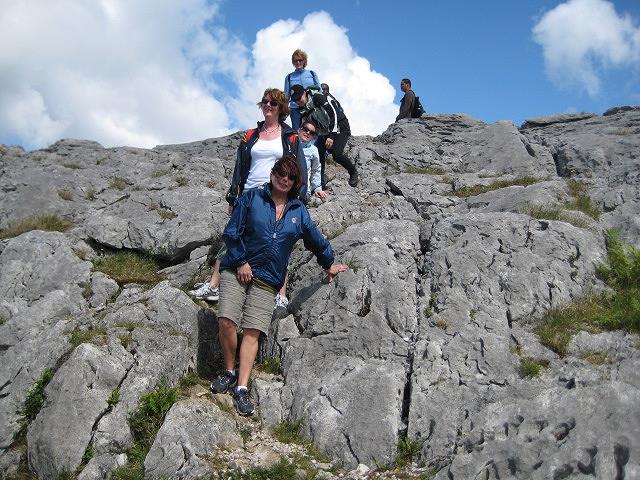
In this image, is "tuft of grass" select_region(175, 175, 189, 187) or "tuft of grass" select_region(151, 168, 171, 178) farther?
"tuft of grass" select_region(151, 168, 171, 178)

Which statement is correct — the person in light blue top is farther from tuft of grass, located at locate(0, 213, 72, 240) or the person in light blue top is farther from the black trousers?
tuft of grass, located at locate(0, 213, 72, 240)

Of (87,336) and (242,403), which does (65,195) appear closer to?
(87,336)

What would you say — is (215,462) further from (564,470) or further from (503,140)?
(503,140)

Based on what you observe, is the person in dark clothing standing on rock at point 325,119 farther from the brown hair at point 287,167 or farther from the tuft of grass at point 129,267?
the tuft of grass at point 129,267

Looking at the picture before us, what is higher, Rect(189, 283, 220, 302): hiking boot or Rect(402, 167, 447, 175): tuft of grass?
Rect(402, 167, 447, 175): tuft of grass

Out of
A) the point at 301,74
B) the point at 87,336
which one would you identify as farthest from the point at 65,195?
the point at 87,336

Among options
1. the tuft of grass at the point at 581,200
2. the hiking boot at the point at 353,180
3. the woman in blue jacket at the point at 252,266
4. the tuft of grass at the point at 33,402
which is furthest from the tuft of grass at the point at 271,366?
the hiking boot at the point at 353,180

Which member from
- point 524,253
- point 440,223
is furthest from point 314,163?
point 524,253

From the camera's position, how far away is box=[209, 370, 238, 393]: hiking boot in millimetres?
6805

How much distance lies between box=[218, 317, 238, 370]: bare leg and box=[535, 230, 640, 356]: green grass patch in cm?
429

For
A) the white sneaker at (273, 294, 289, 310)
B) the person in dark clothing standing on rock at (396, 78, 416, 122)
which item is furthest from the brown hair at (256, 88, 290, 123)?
the person in dark clothing standing on rock at (396, 78, 416, 122)

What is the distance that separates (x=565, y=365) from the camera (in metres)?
6.42

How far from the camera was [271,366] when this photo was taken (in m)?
7.46

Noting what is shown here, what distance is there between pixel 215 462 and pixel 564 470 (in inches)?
144
